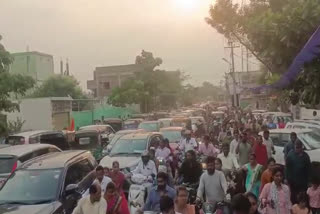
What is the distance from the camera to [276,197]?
7.81 meters

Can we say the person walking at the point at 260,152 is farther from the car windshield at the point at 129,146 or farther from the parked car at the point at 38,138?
the parked car at the point at 38,138

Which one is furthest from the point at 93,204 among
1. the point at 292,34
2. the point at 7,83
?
the point at 7,83

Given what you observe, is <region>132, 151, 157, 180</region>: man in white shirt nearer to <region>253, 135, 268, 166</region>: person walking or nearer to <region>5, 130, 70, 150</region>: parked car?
<region>253, 135, 268, 166</region>: person walking

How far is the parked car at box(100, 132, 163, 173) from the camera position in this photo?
1438 centimetres

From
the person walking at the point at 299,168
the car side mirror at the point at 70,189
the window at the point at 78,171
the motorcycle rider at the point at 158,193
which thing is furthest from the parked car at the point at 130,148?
the motorcycle rider at the point at 158,193

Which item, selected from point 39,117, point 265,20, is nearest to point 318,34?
point 265,20

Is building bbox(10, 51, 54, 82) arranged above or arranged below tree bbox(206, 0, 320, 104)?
above

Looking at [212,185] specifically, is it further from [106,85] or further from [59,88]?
[106,85]

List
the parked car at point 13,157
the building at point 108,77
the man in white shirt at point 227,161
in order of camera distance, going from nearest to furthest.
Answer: the man in white shirt at point 227,161, the parked car at point 13,157, the building at point 108,77

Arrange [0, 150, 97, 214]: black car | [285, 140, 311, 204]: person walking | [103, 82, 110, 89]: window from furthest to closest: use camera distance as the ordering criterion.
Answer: [103, 82, 110, 89]: window
[285, 140, 311, 204]: person walking
[0, 150, 97, 214]: black car

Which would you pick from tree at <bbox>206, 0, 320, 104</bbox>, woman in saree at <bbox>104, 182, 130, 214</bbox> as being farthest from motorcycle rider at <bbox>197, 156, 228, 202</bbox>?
tree at <bbox>206, 0, 320, 104</bbox>

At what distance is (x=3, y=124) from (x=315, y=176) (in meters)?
14.5

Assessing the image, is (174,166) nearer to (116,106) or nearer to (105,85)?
(116,106)

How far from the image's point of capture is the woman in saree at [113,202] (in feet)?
24.5
